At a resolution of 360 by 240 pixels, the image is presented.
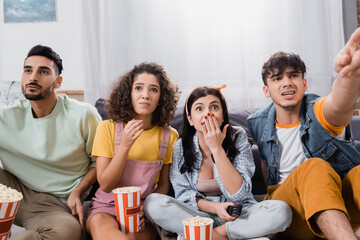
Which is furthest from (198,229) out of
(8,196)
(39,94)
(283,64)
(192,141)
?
(39,94)

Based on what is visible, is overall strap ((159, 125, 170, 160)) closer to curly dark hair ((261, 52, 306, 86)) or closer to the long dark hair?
the long dark hair

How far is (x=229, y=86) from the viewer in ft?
10.8

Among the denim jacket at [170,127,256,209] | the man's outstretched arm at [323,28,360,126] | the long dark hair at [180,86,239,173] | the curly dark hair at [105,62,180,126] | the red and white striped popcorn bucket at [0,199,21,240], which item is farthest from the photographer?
the curly dark hair at [105,62,180,126]

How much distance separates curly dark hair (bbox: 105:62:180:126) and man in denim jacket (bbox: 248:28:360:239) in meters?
0.45

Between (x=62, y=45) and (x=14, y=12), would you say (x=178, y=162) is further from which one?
(x=14, y=12)

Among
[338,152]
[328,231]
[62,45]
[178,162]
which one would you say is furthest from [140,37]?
[328,231]

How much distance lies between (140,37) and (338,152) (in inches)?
85.9

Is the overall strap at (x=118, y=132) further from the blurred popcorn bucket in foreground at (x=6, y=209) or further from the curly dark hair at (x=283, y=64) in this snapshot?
the curly dark hair at (x=283, y=64)

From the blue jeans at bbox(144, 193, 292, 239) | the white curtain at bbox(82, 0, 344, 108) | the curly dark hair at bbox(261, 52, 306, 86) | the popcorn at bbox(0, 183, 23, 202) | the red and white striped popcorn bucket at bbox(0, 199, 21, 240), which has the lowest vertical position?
the blue jeans at bbox(144, 193, 292, 239)

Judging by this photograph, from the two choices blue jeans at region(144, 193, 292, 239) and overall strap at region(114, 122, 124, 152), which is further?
overall strap at region(114, 122, 124, 152)

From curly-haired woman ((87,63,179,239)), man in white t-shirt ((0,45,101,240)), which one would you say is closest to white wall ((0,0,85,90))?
man in white t-shirt ((0,45,101,240))

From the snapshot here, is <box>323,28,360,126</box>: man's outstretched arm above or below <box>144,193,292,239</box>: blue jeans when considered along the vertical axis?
above

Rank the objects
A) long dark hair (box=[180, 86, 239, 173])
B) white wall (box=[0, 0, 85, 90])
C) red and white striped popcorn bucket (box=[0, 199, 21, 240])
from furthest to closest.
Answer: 1. white wall (box=[0, 0, 85, 90])
2. long dark hair (box=[180, 86, 239, 173])
3. red and white striped popcorn bucket (box=[0, 199, 21, 240])

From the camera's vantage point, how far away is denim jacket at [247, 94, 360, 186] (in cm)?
165
